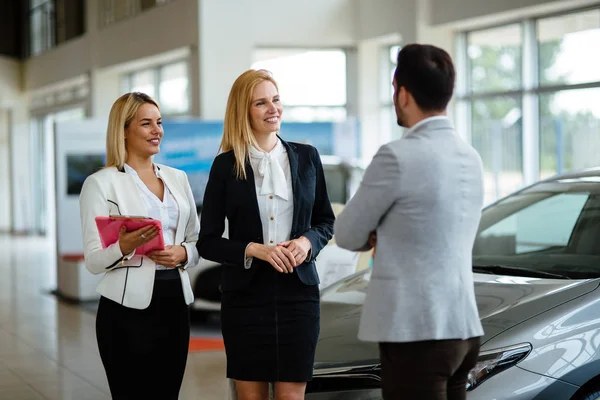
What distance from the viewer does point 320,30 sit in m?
13.9

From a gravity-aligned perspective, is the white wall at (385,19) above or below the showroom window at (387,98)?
above

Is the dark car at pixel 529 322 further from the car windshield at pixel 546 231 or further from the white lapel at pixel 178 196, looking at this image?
the white lapel at pixel 178 196

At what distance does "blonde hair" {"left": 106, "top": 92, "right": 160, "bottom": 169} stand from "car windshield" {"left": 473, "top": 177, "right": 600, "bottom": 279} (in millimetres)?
1757

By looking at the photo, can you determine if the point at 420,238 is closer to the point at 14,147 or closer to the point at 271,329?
the point at 271,329

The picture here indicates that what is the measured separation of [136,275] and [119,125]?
1.81 ft

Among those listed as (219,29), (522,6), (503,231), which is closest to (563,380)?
(503,231)

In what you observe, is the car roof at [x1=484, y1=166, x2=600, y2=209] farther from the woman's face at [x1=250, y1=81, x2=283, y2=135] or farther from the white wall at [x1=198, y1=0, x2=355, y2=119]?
the white wall at [x1=198, y1=0, x2=355, y2=119]

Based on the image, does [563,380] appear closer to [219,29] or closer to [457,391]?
[457,391]

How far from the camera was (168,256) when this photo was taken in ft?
10.2

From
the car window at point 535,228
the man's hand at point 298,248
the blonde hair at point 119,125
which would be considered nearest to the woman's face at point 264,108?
the man's hand at point 298,248

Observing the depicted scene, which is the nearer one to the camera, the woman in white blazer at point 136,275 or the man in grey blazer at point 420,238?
the man in grey blazer at point 420,238

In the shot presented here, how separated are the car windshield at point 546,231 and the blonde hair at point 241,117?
4.88ft

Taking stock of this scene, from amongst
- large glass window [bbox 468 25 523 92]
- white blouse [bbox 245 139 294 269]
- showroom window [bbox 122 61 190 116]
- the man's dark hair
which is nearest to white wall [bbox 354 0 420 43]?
large glass window [bbox 468 25 523 92]

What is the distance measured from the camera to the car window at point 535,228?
13.9 ft
